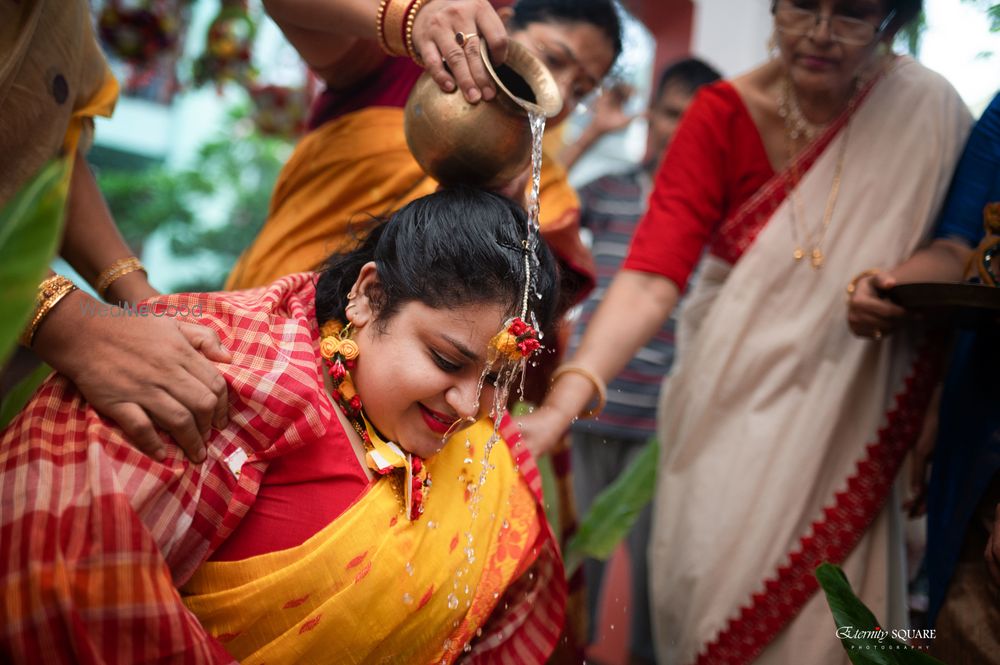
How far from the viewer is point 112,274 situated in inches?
73.4

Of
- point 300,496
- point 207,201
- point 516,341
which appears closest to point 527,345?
point 516,341

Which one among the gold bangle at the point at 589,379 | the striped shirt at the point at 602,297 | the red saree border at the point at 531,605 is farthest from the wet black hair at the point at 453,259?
the striped shirt at the point at 602,297

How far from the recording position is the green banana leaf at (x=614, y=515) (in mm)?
2805

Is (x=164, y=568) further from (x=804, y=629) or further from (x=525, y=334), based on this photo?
(x=804, y=629)

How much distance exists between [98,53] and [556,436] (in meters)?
1.32

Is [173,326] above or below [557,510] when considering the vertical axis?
above

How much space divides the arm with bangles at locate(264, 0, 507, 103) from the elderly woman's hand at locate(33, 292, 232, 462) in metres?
0.68

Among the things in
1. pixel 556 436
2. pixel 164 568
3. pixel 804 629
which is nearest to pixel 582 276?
pixel 556 436

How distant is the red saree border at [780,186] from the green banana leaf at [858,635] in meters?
1.05

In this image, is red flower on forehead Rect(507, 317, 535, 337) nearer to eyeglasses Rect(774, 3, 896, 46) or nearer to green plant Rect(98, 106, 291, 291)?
eyeglasses Rect(774, 3, 896, 46)

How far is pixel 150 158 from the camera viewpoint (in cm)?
974

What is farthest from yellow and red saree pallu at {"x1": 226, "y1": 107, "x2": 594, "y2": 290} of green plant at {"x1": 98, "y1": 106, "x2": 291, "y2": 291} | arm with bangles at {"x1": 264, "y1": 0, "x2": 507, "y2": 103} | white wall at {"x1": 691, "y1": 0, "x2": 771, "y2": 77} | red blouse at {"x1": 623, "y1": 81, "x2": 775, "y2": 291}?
green plant at {"x1": 98, "y1": 106, "x2": 291, "y2": 291}

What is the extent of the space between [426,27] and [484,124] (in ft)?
0.72

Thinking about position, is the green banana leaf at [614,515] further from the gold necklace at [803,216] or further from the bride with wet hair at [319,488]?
the bride with wet hair at [319,488]
